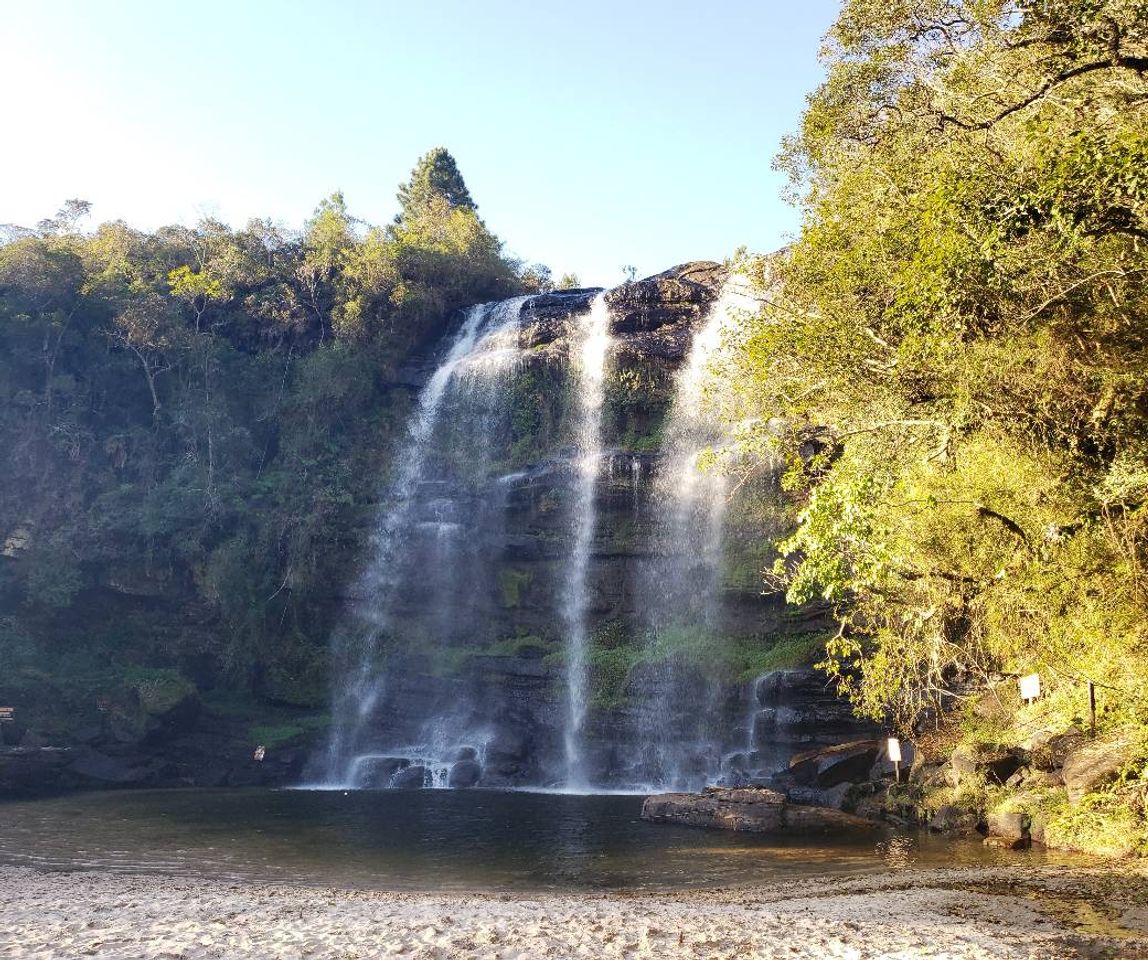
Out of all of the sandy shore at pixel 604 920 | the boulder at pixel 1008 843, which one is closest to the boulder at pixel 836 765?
the boulder at pixel 1008 843

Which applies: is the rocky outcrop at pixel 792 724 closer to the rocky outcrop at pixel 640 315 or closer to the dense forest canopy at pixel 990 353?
the dense forest canopy at pixel 990 353

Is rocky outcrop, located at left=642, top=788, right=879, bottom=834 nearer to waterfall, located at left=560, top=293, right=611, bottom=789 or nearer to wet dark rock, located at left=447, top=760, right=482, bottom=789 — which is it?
waterfall, located at left=560, top=293, right=611, bottom=789

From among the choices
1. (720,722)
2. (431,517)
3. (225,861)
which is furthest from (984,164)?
(431,517)

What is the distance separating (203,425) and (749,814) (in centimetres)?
2692

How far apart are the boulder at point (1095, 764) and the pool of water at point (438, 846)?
125 centimetres

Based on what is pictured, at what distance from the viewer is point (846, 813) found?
1755 centimetres

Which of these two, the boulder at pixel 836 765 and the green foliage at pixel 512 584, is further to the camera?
the green foliage at pixel 512 584

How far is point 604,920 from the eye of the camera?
925cm

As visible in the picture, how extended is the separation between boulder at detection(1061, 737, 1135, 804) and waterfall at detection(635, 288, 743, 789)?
1075 centimetres

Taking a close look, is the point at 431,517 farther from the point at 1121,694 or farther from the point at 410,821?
the point at 1121,694

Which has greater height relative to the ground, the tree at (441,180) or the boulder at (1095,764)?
the tree at (441,180)

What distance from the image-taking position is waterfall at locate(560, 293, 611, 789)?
26359mm

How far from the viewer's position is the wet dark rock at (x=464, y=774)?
2536 cm

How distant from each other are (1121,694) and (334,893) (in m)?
10.7
